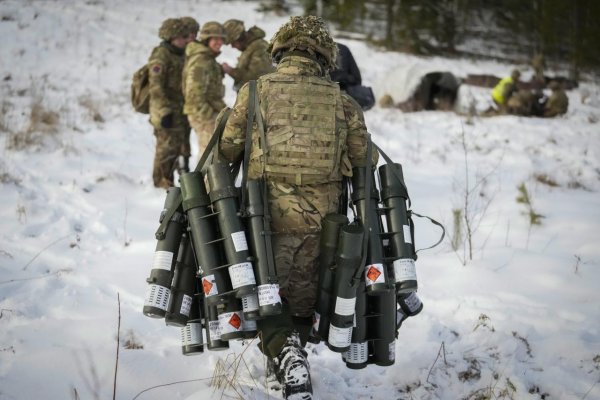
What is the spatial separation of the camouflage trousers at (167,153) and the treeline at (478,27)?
17.9 metres

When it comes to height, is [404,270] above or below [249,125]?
below

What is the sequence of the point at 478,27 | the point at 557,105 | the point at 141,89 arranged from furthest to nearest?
the point at 478,27 → the point at 557,105 → the point at 141,89

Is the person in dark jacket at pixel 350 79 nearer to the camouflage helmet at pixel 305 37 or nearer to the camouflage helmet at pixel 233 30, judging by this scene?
the camouflage helmet at pixel 233 30

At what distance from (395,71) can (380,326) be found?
11091 mm

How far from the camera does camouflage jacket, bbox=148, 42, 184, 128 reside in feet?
18.5

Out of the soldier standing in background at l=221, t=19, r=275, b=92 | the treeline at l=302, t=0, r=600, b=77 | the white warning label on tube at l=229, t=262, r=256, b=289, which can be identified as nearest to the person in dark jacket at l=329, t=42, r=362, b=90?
the soldier standing in background at l=221, t=19, r=275, b=92

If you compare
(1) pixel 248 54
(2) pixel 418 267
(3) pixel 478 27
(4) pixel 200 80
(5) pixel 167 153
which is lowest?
(2) pixel 418 267

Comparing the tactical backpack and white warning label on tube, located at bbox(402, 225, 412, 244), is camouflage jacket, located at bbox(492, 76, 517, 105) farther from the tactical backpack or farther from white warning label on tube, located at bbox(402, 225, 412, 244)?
white warning label on tube, located at bbox(402, 225, 412, 244)

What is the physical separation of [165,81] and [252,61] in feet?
3.78

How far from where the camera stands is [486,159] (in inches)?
292

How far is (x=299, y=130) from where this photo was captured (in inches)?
95.9

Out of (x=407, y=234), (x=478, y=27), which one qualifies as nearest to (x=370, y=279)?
(x=407, y=234)

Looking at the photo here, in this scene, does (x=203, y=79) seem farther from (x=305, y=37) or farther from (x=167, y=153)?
(x=305, y=37)

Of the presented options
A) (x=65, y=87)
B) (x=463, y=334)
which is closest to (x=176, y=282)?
(x=463, y=334)
